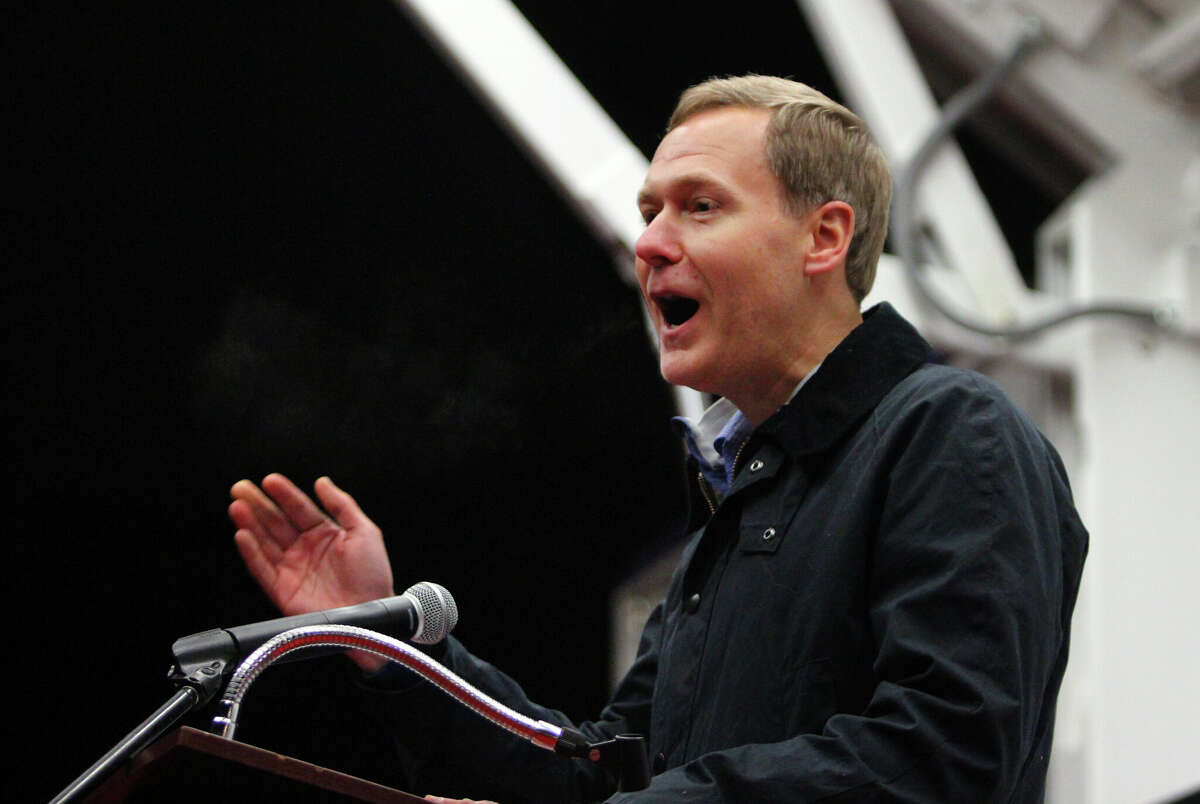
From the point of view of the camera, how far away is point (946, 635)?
1.12m

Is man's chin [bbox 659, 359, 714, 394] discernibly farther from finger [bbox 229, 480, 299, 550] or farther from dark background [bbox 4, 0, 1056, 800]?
dark background [bbox 4, 0, 1056, 800]

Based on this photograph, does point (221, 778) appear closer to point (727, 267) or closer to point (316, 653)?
point (316, 653)

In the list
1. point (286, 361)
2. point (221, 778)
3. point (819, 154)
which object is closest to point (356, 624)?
point (221, 778)

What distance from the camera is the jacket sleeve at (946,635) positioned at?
1.08m

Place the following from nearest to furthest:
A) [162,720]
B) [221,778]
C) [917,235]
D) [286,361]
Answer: [221,778] → [162,720] → [286,361] → [917,235]

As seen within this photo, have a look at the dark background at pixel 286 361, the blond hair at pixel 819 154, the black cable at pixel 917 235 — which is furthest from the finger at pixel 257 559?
the black cable at pixel 917 235

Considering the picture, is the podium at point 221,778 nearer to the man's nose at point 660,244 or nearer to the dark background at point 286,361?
the man's nose at point 660,244

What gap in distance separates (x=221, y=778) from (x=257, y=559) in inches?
28.4

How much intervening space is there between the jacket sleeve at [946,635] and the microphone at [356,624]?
0.29m

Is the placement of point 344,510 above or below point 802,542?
above

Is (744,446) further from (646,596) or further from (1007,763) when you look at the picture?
(646,596)

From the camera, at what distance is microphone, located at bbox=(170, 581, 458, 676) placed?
3.65 feet

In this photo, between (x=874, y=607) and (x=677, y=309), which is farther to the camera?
(x=677, y=309)

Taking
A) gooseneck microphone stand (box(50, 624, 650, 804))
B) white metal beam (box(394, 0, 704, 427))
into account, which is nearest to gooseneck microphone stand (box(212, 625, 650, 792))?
gooseneck microphone stand (box(50, 624, 650, 804))
